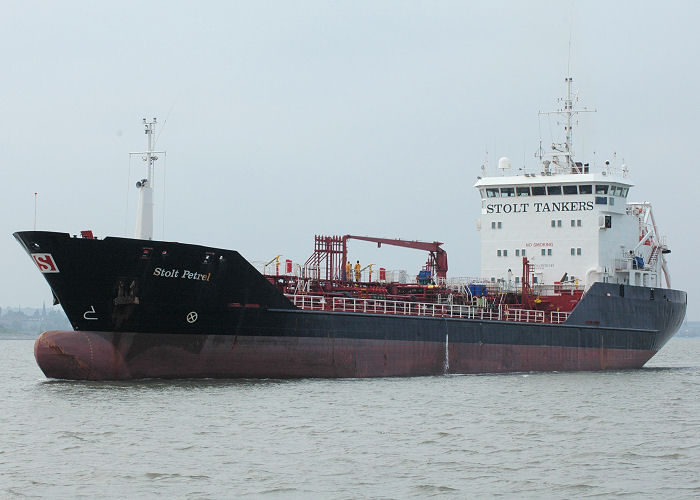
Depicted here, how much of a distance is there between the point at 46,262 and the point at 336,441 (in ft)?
32.6

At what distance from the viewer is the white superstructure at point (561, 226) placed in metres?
37.2

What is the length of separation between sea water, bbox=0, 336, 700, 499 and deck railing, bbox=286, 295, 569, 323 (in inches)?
139

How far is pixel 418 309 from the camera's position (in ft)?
104

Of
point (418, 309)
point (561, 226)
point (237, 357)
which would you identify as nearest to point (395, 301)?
point (418, 309)

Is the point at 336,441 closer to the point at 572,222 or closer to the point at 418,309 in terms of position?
the point at 418,309

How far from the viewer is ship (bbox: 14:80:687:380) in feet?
80.5

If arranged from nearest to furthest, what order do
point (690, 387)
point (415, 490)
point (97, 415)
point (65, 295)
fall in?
point (415, 490), point (97, 415), point (65, 295), point (690, 387)

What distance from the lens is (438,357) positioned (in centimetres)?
3147

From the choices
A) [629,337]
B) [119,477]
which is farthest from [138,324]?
[629,337]

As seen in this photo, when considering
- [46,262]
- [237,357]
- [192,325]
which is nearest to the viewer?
[46,262]

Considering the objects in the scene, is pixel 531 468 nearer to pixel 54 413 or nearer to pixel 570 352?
pixel 54 413

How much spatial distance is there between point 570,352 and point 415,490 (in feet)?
73.4

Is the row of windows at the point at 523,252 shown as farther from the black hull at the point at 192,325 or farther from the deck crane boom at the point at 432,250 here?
the black hull at the point at 192,325

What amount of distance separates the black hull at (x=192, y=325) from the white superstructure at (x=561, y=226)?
26.6 ft
